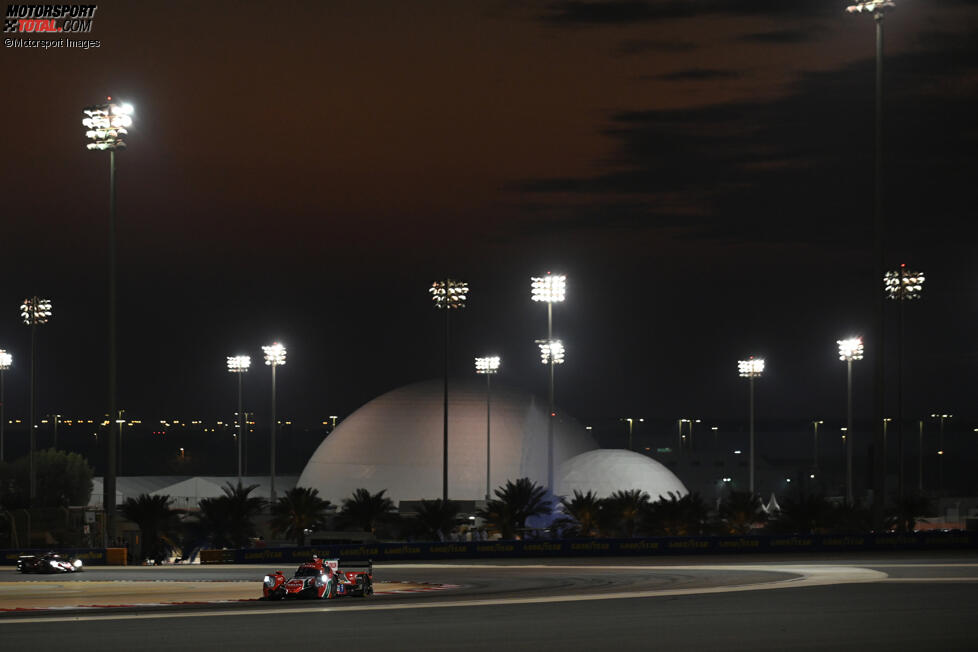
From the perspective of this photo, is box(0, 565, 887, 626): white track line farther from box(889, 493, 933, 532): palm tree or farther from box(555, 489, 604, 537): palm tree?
box(889, 493, 933, 532): palm tree

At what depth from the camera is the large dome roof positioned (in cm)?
11531

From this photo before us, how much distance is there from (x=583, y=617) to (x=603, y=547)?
3254 cm

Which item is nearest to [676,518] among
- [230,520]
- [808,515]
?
[808,515]

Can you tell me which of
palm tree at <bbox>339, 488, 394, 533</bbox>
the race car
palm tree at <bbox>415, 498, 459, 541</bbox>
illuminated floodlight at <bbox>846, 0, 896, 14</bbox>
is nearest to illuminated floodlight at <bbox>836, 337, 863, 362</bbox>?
palm tree at <bbox>415, 498, 459, 541</bbox>

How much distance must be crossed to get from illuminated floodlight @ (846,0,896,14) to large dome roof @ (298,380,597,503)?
69382mm

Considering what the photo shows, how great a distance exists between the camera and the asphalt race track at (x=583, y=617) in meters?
21.8

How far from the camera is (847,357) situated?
90.5 metres

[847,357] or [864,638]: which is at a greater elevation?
[847,357]

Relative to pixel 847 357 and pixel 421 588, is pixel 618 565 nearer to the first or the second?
pixel 421 588

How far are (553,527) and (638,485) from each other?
937 inches

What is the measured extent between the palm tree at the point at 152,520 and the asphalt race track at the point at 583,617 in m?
32.3

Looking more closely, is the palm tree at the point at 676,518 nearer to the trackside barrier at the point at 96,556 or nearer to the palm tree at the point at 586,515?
the palm tree at the point at 586,515

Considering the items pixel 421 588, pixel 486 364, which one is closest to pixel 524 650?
pixel 421 588

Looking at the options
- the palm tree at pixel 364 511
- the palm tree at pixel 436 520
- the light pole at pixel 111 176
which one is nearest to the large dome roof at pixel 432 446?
the palm tree at pixel 364 511
